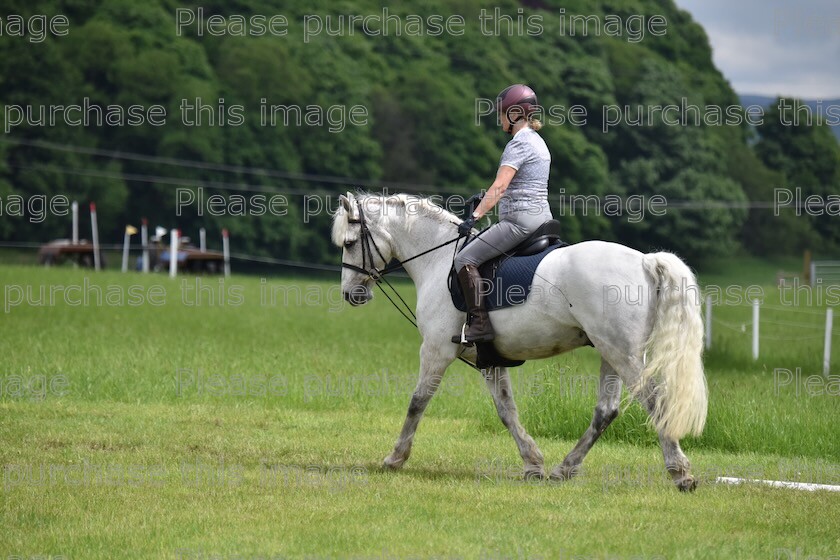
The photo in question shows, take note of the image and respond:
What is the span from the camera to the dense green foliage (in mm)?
59531

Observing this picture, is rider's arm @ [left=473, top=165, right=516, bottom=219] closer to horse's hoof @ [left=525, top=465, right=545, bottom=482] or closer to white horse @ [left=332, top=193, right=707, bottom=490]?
white horse @ [left=332, top=193, right=707, bottom=490]

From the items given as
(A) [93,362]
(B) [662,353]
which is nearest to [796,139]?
(A) [93,362]

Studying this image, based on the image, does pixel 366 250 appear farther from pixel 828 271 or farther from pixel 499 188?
pixel 828 271

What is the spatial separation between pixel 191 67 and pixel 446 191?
17.1m

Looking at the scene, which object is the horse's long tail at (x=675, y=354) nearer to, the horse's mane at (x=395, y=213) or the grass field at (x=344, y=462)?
the grass field at (x=344, y=462)

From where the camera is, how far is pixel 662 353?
8.80 m

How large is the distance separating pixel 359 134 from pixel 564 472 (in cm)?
6044

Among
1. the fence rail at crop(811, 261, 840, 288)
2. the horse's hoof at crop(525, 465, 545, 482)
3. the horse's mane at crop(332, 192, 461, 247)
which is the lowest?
the fence rail at crop(811, 261, 840, 288)

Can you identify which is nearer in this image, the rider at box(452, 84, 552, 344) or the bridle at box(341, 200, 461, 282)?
the rider at box(452, 84, 552, 344)

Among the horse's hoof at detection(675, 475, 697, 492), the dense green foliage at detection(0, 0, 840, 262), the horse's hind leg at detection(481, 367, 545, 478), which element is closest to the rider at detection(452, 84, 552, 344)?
the horse's hind leg at detection(481, 367, 545, 478)

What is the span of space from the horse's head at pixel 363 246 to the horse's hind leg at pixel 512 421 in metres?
1.43

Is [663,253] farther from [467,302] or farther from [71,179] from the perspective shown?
[71,179]

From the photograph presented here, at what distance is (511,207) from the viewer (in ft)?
32.2

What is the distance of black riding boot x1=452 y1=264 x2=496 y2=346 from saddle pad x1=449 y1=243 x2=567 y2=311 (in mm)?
88
